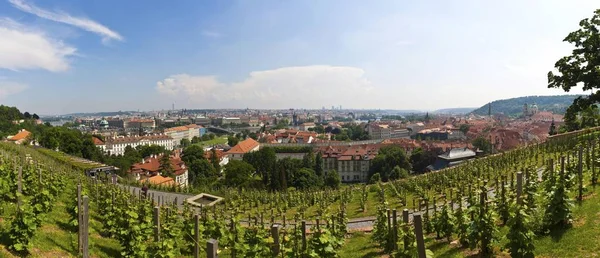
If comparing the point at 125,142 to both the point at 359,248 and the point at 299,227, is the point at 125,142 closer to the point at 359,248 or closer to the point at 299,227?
the point at 359,248

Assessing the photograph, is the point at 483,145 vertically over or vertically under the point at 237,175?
over

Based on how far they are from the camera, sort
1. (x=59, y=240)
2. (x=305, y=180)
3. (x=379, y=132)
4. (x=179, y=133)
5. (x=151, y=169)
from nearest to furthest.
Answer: (x=59, y=240), (x=151, y=169), (x=305, y=180), (x=379, y=132), (x=179, y=133)

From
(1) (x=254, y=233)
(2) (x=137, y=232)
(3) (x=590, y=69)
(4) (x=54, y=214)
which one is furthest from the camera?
(3) (x=590, y=69)

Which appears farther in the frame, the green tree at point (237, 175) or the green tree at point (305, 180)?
the green tree at point (305, 180)

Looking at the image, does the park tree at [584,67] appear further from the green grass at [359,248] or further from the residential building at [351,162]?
the residential building at [351,162]

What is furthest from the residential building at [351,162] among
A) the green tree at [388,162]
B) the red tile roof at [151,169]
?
the red tile roof at [151,169]

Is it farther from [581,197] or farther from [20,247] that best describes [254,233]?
[581,197]

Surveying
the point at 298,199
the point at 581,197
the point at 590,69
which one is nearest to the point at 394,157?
the point at 298,199

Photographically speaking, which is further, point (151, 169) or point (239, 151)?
Result: point (239, 151)

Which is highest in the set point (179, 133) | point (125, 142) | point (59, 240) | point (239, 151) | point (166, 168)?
point (59, 240)

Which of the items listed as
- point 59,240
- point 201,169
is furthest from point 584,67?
point 201,169

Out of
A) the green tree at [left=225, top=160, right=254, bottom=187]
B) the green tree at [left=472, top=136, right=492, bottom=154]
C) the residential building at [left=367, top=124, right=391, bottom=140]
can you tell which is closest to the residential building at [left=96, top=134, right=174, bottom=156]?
the green tree at [left=225, top=160, right=254, bottom=187]
